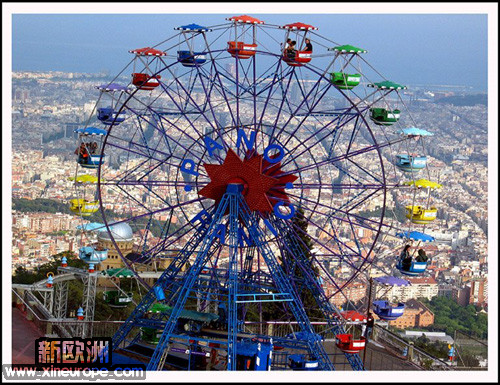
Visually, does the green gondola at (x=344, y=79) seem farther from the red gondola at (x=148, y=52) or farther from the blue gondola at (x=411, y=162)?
the red gondola at (x=148, y=52)

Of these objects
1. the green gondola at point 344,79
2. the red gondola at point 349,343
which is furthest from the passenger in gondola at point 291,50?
the red gondola at point 349,343

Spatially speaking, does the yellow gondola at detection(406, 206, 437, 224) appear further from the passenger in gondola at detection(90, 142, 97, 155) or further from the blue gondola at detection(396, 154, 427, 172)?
the passenger in gondola at detection(90, 142, 97, 155)

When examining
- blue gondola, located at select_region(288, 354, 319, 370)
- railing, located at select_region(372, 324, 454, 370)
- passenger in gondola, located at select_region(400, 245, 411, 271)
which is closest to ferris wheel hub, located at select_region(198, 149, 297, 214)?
passenger in gondola, located at select_region(400, 245, 411, 271)

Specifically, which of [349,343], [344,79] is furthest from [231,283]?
[344,79]

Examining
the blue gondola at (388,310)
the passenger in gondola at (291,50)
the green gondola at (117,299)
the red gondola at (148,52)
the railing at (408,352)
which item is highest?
the passenger in gondola at (291,50)

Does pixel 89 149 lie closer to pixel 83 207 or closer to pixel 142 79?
pixel 83 207

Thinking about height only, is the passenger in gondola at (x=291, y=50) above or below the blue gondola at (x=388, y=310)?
above
